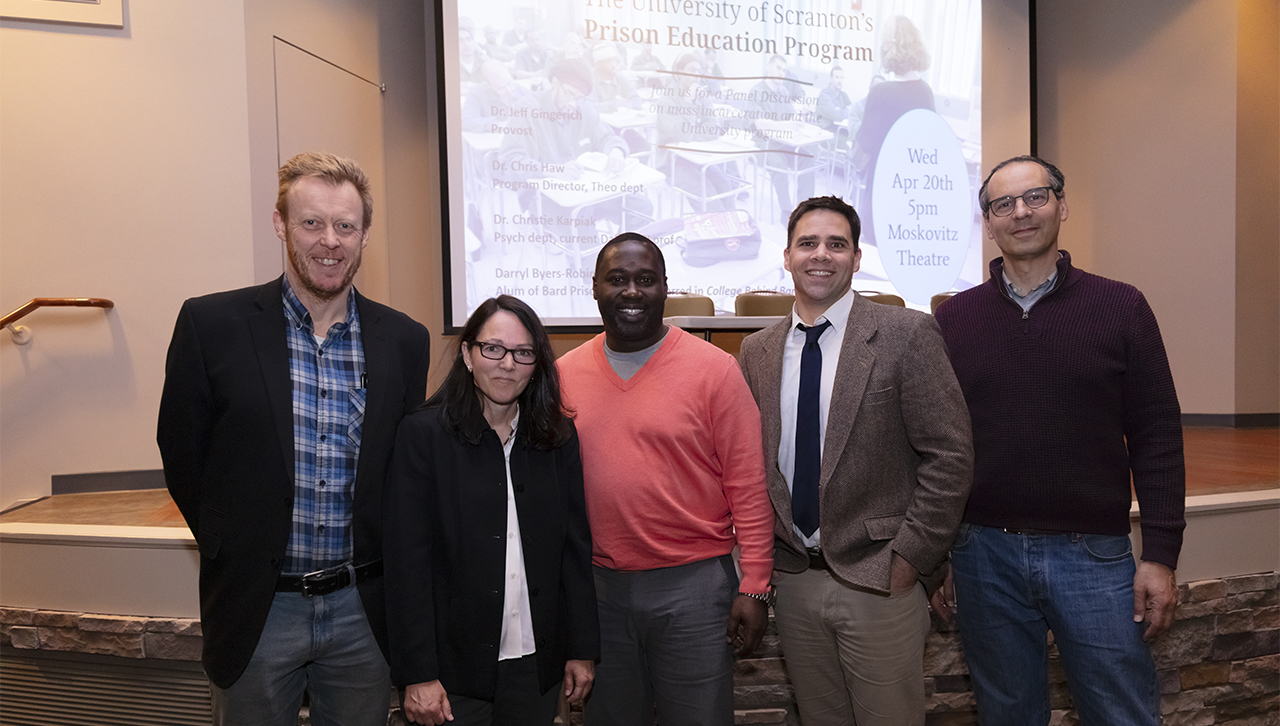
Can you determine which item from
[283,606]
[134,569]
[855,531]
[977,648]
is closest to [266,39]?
[134,569]

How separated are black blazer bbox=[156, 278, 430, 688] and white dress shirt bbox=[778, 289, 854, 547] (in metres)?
0.94

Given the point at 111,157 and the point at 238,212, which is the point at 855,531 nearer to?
the point at 238,212

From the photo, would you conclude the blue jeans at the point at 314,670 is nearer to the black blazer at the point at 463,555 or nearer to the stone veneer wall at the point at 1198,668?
the black blazer at the point at 463,555

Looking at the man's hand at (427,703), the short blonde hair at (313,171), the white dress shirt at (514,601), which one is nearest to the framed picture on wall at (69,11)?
the short blonde hair at (313,171)

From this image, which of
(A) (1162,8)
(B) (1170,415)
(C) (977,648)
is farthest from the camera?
(A) (1162,8)

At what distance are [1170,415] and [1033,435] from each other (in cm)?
30

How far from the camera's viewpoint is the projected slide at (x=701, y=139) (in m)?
5.07

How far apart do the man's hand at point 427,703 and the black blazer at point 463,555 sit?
2 centimetres

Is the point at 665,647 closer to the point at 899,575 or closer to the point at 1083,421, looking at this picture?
the point at 899,575

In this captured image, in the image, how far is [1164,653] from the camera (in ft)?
9.26

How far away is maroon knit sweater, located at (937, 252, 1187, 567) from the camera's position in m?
1.71

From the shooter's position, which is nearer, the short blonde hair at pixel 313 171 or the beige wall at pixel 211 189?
the short blonde hair at pixel 313 171

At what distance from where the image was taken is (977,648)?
1.83 metres

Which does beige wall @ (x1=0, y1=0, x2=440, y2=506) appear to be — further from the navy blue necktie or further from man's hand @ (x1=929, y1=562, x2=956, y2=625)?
man's hand @ (x1=929, y1=562, x2=956, y2=625)
